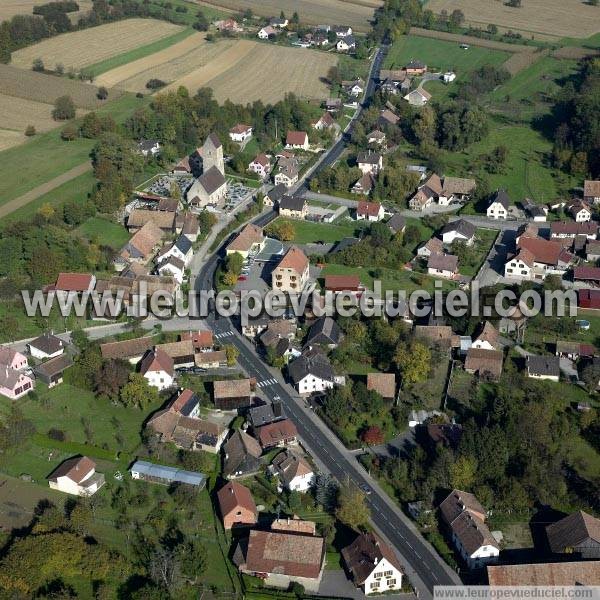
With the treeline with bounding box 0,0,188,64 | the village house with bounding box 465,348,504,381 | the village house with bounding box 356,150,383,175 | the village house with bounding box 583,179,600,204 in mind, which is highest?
the treeline with bounding box 0,0,188,64

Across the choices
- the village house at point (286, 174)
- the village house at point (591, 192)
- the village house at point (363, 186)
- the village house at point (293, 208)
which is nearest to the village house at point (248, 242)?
the village house at point (293, 208)

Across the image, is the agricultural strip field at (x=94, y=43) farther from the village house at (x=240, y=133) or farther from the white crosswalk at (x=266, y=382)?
the white crosswalk at (x=266, y=382)

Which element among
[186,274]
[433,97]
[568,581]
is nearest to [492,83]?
[433,97]

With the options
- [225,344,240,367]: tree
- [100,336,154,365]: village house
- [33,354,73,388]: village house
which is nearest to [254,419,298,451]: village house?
[225,344,240,367]: tree

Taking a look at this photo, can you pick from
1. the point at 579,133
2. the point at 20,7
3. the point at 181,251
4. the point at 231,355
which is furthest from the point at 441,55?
the point at 231,355

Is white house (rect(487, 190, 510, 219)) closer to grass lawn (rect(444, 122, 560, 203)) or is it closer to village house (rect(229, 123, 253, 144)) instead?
grass lawn (rect(444, 122, 560, 203))

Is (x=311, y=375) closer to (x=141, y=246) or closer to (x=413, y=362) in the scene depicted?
(x=413, y=362)

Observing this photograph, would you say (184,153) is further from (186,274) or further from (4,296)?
(4,296)
